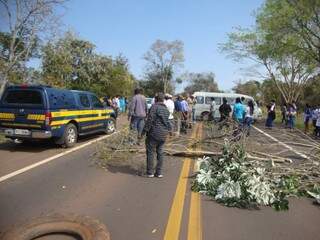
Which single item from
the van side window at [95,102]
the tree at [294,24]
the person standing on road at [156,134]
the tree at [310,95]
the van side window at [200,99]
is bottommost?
the person standing on road at [156,134]

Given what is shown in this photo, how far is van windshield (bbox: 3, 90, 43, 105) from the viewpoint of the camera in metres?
12.3

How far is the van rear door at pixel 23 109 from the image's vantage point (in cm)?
1221

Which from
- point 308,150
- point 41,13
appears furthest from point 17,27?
point 308,150

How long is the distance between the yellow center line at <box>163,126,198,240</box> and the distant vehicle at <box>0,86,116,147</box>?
4690mm

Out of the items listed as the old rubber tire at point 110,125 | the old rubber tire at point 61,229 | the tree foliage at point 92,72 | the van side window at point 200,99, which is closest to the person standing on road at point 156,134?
the old rubber tire at point 61,229

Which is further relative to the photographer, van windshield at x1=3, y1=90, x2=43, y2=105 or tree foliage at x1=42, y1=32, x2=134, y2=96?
tree foliage at x1=42, y1=32, x2=134, y2=96

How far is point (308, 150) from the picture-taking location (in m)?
10.1

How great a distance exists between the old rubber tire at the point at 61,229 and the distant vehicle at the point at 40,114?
22.0 feet

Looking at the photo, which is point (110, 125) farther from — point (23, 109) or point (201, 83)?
point (201, 83)

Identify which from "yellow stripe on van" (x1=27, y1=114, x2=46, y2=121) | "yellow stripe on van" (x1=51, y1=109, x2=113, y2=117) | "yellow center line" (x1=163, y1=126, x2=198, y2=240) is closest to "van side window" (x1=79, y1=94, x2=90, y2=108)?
"yellow stripe on van" (x1=51, y1=109, x2=113, y2=117)

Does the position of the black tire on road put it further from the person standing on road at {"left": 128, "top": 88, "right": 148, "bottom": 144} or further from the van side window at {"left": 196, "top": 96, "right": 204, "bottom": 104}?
the van side window at {"left": 196, "top": 96, "right": 204, "bottom": 104}

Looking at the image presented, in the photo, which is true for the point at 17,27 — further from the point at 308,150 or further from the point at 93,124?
the point at 308,150

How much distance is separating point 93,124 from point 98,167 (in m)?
5.39

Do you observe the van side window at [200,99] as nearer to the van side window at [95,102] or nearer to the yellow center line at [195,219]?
the van side window at [95,102]
